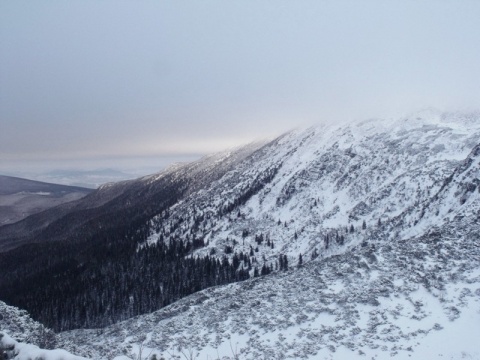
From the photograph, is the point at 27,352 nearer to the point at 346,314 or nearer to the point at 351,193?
the point at 346,314

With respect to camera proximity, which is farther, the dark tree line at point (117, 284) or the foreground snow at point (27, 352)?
the dark tree line at point (117, 284)

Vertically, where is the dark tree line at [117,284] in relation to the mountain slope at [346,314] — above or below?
below

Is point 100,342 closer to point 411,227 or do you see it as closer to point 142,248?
point 411,227

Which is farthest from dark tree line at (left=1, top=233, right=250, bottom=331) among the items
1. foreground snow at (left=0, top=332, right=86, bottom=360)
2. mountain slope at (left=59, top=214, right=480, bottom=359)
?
foreground snow at (left=0, top=332, right=86, bottom=360)

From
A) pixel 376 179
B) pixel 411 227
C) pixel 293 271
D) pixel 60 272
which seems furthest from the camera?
pixel 60 272

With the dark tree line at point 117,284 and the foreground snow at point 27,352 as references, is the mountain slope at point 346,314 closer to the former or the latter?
the foreground snow at point 27,352

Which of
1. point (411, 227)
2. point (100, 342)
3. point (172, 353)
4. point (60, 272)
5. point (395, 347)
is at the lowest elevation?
point (60, 272)

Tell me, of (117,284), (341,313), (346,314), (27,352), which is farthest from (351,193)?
(27,352)

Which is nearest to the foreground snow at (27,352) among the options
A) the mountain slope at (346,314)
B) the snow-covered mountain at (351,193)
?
the mountain slope at (346,314)

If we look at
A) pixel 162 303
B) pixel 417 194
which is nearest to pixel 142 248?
pixel 162 303

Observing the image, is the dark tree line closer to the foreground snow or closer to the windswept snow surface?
the windswept snow surface

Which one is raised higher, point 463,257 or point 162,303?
point 463,257
